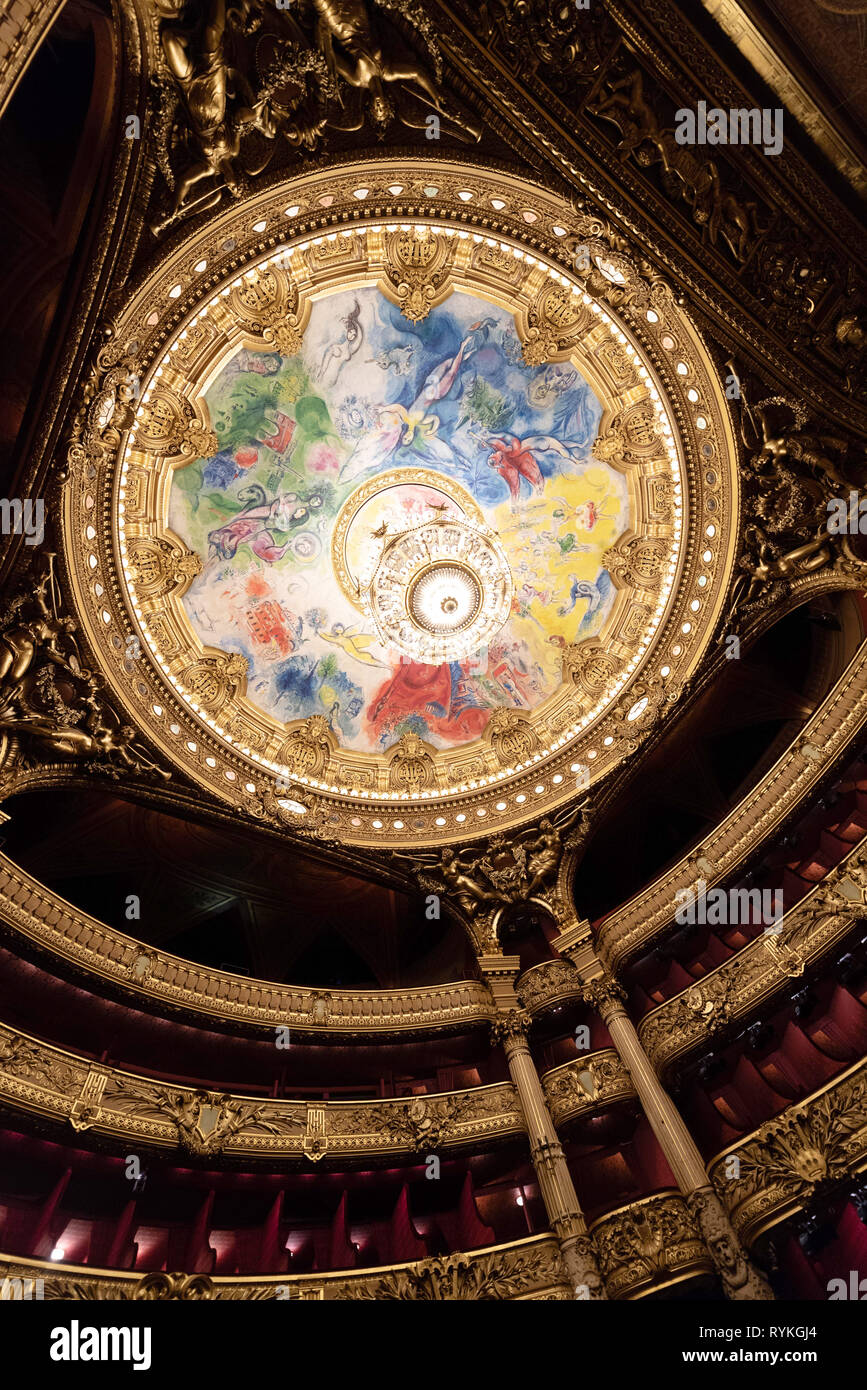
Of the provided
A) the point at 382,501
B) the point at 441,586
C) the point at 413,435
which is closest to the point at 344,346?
the point at 413,435

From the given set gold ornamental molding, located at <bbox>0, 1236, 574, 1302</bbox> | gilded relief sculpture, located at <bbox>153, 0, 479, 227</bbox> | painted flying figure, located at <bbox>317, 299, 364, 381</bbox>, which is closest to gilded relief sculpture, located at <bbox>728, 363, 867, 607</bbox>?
gilded relief sculpture, located at <bbox>153, 0, 479, 227</bbox>

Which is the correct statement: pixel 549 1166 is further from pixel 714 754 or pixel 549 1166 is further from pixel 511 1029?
pixel 714 754

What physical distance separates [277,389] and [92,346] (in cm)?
497

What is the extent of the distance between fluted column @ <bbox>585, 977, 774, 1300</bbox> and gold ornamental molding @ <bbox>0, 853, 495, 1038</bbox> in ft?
7.43

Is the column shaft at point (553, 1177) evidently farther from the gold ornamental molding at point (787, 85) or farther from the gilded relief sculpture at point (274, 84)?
the gilded relief sculpture at point (274, 84)

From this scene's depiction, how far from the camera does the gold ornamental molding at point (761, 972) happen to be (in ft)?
34.4

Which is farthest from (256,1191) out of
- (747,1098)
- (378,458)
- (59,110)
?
(59,110)

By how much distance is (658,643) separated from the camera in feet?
50.5

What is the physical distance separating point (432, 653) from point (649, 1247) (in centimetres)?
1172

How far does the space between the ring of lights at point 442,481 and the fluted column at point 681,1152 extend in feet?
15.9

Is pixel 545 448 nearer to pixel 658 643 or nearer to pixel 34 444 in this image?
pixel 658 643

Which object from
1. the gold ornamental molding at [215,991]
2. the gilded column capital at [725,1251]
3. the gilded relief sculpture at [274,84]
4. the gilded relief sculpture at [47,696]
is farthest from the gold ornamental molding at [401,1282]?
the gilded relief sculpture at [274,84]

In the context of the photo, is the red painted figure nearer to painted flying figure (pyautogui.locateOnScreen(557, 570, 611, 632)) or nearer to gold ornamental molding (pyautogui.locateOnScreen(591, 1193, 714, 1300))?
painted flying figure (pyautogui.locateOnScreen(557, 570, 611, 632))

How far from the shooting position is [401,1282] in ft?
28.5
